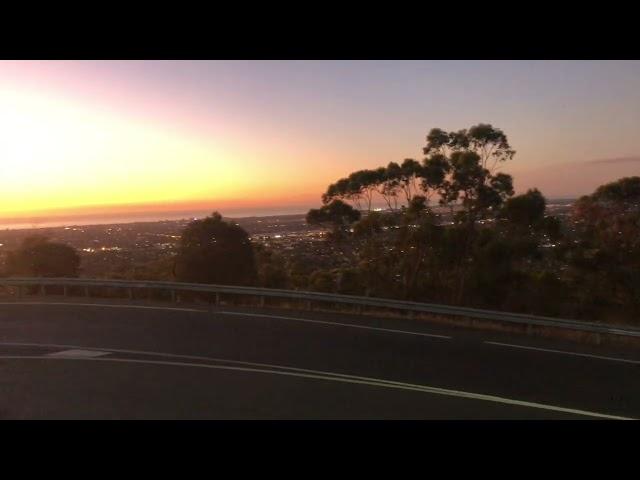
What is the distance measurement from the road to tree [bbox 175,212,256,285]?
10.2 meters

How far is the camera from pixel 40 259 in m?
26.8

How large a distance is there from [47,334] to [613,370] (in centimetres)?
1137

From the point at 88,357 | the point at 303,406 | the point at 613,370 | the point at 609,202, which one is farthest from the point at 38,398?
the point at 609,202

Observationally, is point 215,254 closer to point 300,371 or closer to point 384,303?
point 384,303

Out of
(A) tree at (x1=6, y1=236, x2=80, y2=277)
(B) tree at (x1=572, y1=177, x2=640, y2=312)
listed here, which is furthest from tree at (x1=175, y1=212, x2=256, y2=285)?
(B) tree at (x1=572, y1=177, x2=640, y2=312)

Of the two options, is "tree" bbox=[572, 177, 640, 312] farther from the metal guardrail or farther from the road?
the road

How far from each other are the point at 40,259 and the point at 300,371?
2247 centimetres

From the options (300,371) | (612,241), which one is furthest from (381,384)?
(612,241)

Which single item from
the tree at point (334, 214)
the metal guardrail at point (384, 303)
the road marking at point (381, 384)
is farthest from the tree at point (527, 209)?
the road marking at point (381, 384)

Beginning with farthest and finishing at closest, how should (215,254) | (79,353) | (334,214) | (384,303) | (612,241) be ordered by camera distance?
(334,214) → (215,254) → (612,241) → (384,303) → (79,353)

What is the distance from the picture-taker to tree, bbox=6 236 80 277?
26.7 meters

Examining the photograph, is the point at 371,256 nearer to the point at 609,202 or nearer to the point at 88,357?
the point at 609,202

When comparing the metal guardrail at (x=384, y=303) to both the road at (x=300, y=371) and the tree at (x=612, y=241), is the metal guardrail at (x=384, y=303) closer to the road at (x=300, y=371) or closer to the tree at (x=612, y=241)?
the road at (x=300, y=371)
